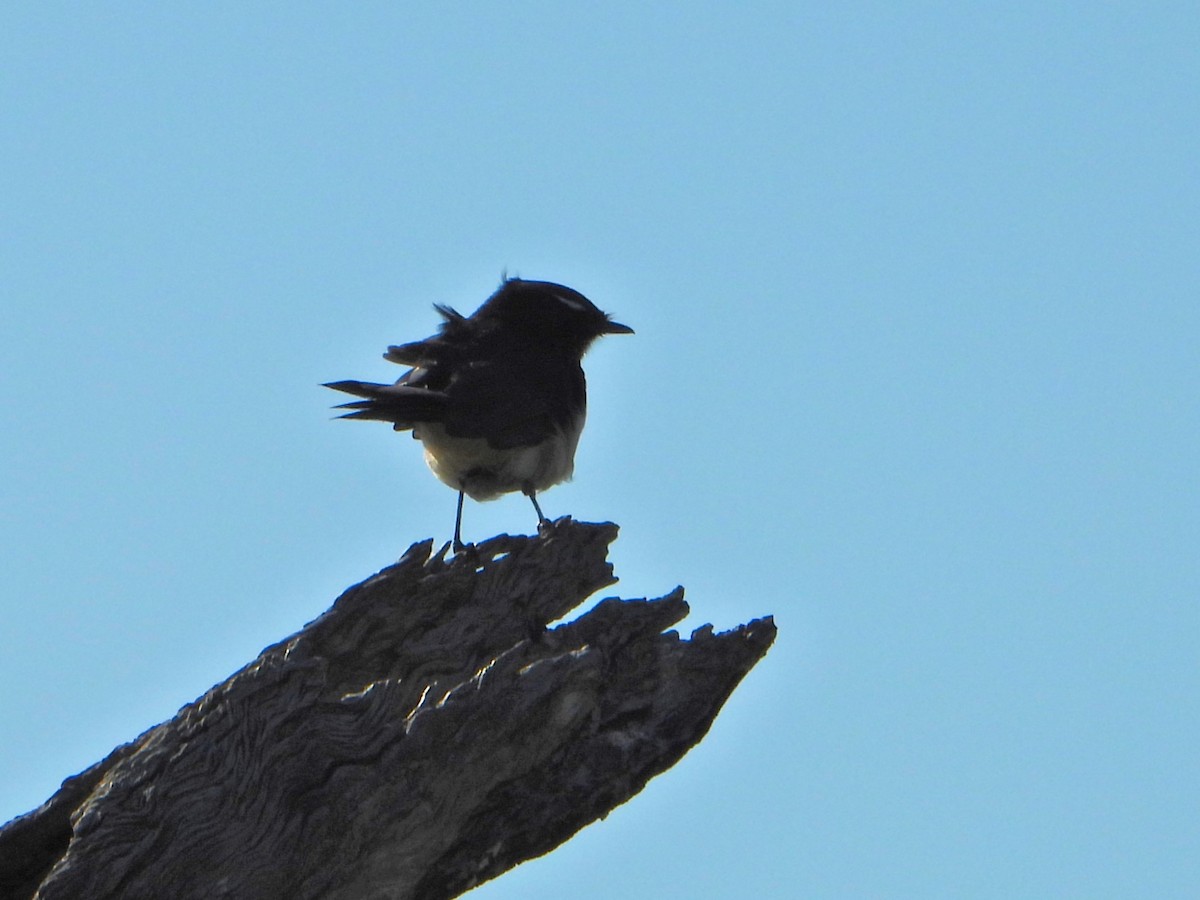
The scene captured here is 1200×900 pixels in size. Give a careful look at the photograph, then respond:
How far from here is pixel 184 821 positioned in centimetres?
724

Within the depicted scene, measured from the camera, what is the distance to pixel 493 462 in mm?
11992

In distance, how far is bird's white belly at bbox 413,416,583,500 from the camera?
11812mm

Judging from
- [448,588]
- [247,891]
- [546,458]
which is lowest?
[247,891]

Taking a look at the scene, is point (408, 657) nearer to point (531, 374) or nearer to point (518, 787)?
point (518, 787)

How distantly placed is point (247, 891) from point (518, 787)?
123cm

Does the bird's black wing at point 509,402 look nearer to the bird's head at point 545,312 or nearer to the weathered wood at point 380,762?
the bird's head at point 545,312

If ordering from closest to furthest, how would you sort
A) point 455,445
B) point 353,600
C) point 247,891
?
1. point 247,891
2. point 353,600
3. point 455,445

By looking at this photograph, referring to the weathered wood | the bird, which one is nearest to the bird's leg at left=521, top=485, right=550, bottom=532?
the bird

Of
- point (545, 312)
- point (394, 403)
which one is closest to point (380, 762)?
point (394, 403)

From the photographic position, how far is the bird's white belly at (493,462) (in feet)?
38.8

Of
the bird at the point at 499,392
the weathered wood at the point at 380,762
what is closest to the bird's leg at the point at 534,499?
the bird at the point at 499,392

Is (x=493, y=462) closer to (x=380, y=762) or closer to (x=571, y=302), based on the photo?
(x=571, y=302)

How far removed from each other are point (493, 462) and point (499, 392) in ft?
1.67

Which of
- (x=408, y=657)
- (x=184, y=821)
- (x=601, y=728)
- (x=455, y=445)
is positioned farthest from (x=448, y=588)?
(x=455, y=445)
